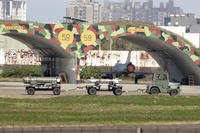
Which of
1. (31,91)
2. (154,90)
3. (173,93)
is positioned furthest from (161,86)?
(31,91)

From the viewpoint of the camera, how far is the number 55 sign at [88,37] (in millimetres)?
72750

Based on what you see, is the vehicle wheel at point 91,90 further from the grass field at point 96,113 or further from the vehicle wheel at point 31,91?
the grass field at point 96,113

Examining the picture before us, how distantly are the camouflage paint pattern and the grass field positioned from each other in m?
33.8

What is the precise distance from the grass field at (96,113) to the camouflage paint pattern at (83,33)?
33764mm

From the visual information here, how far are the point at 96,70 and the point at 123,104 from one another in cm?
5760

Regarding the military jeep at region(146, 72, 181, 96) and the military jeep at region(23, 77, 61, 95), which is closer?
the military jeep at region(23, 77, 61, 95)

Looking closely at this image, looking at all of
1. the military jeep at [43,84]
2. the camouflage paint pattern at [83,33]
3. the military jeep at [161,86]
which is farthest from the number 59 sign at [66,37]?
the military jeep at [161,86]

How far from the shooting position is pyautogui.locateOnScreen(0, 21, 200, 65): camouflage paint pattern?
2736 inches

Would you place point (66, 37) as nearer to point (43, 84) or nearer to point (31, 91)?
point (43, 84)

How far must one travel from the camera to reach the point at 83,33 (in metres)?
72.6

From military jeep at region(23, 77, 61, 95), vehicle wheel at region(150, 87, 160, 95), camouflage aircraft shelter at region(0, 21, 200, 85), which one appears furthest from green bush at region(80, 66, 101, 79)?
military jeep at region(23, 77, 61, 95)

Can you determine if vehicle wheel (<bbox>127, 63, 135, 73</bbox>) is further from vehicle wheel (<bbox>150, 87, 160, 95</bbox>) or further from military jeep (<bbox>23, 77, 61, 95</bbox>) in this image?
military jeep (<bbox>23, 77, 61, 95</bbox>)

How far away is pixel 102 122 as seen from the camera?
80.1 feet

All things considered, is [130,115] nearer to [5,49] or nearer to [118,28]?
[118,28]
